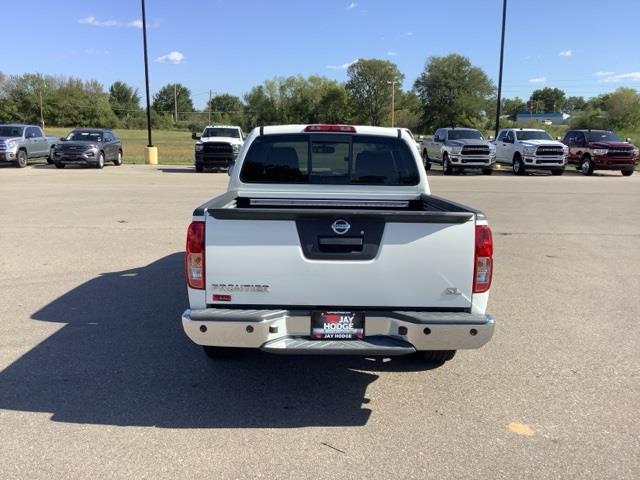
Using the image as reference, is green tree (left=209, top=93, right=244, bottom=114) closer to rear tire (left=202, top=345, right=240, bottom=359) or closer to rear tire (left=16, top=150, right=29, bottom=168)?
rear tire (left=16, top=150, right=29, bottom=168)

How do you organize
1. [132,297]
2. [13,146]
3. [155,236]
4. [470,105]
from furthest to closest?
[470,105]
[13,146]
[155,236]
[132,297]

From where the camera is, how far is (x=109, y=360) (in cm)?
463

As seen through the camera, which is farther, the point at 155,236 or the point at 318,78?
the point at 318,78

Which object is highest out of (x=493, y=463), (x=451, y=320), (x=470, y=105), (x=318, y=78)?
(x=318, y=78)

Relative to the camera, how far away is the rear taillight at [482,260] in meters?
3.67

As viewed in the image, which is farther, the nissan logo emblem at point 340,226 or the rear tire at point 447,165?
the rear tire at point 447,165

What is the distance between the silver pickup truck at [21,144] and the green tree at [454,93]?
233 ft

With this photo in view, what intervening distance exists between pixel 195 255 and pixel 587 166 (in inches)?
1051

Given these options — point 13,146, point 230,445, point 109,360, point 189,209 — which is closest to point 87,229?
point 189,209

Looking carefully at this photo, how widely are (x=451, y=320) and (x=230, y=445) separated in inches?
61.0

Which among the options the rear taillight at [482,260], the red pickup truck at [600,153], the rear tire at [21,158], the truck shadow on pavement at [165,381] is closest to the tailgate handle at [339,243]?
the rear taillight at [482,260]

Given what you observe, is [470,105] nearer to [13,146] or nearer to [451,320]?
[13,146]

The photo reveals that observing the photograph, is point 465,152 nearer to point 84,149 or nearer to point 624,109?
point 84,149

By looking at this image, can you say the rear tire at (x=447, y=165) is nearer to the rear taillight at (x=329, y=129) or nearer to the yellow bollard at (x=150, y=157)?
the yellow bollard at (x=150, y=157)
